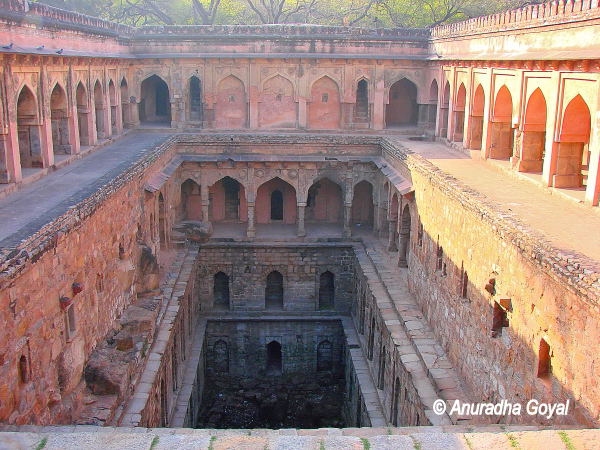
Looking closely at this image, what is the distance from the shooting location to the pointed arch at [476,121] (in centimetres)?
1759

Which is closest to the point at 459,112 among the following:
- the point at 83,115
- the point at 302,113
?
the point at 302,113

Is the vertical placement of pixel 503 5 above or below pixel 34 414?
above

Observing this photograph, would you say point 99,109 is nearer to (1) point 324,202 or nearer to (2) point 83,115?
(2) point 83,115

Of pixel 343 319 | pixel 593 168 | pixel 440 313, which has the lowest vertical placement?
pixel 343 319

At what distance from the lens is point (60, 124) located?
16203 millimetres

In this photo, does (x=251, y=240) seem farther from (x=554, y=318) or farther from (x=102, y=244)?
(x=554, y=318)

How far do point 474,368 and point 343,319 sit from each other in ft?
32.0

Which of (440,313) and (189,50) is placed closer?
(440,313)

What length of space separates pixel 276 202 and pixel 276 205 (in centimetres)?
10

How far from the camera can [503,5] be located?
33.1m

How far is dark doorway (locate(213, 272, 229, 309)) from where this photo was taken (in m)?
21.0

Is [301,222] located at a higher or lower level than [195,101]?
lower

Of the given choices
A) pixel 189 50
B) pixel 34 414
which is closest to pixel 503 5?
pixel 189 50
